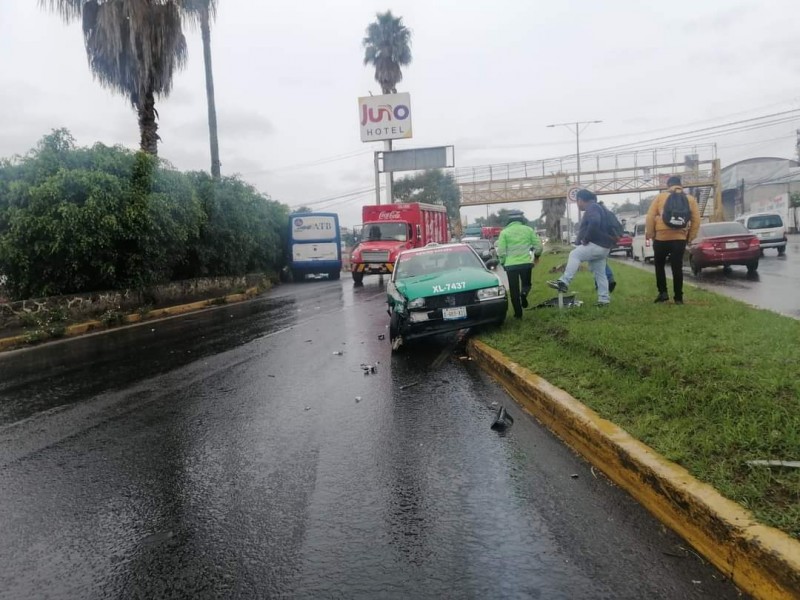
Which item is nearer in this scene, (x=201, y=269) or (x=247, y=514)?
(x=247, y=514)

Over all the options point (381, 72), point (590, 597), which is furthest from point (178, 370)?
point (381, 72)

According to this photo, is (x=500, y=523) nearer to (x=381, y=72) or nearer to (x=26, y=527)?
(x=26, y=527)

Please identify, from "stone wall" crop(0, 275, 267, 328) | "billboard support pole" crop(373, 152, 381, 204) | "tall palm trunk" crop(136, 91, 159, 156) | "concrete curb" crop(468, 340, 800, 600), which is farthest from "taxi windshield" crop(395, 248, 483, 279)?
"billboard support pole" crop(373, 152, 381, 204)

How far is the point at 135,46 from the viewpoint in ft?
59.3

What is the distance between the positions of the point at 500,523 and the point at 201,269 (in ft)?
57.9

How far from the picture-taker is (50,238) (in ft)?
43.1

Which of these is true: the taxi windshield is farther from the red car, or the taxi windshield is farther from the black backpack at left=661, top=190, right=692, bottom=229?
the red car

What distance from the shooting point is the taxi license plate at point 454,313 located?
829 cm

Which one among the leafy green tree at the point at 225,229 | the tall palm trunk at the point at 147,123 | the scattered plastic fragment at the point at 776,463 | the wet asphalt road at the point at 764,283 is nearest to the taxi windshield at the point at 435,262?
the wet asphalt road at the point at 764,283

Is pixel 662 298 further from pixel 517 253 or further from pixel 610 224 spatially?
pixel 517 253

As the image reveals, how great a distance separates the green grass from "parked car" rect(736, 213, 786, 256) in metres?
16.5

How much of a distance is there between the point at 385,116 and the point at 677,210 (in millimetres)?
35451

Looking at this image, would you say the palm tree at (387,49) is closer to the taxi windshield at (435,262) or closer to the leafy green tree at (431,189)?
the leafy green tree at (431,189)

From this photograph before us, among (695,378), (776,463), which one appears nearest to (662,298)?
(695,378)
